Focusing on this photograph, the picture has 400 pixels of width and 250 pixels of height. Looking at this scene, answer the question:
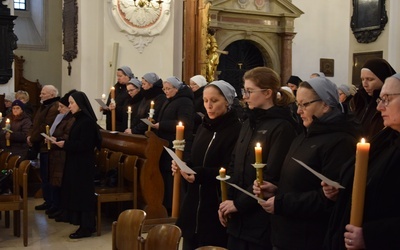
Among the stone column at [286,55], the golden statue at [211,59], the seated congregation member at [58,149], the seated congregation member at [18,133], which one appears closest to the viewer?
the seated congregation member at [58,149]

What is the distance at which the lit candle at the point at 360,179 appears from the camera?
2.25 m

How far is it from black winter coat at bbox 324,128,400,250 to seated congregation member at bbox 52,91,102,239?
4136mm

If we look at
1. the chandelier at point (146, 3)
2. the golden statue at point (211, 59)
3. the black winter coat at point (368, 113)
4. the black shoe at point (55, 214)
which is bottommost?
the black shoe at point (55, 214)

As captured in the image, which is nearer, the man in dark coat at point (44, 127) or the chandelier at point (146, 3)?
the man in dark coat at point (44, 127)

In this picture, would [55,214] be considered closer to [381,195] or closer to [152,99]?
[152,99]

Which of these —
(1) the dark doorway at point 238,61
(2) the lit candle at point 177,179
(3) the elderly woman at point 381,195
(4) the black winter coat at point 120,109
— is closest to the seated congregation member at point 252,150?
(2) the lit candle at point 177,179

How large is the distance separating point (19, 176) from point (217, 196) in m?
3.18

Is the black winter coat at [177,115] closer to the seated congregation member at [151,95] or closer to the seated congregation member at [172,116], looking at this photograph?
the seated congregation member at [172,116]

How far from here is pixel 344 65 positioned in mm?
19469

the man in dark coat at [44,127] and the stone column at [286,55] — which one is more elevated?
the stone column at [286,55]

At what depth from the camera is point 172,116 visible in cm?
707

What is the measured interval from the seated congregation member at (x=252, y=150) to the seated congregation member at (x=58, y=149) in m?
3.36

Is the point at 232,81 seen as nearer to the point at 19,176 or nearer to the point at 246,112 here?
the point at 19,176

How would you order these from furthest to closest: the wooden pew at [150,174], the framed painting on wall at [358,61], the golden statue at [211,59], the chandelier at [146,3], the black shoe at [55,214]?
1. the framed painting on wall at [358,61]
2. the golden statue at [211,59]
3. the chandelier at [146,3]
4. the black shoe at [55,214]
5. the wooden pew at [150,174]
